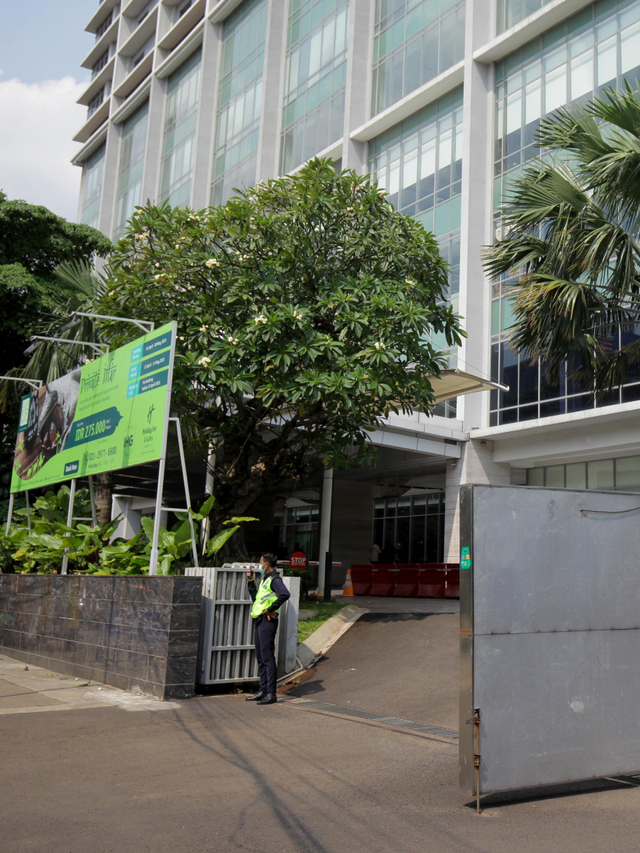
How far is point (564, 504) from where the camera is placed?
6070 mm

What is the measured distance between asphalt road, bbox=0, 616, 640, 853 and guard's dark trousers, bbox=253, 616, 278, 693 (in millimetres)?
706

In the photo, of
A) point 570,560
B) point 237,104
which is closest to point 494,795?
point 570,560

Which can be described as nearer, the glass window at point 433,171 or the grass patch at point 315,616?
the grass patch at point 315,616

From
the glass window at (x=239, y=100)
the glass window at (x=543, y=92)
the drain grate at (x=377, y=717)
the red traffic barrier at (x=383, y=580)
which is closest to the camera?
the drain grate at (x=377, y=717)

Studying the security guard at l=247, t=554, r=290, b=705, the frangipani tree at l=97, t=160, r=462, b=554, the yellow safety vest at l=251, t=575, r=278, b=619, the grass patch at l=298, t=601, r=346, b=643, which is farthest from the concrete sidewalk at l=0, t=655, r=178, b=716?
the frangipani tree at l=97, t=160, r=462, b=554

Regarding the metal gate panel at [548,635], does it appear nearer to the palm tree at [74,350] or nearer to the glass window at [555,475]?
the palm tree at [74,350]

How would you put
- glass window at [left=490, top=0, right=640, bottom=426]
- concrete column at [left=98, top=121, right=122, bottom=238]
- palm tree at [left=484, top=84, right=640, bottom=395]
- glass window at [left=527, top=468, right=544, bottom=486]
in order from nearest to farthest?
1. palm tree at [left=484, top=84, right=640, bottom=395]
2. glass window at [left=490, top=0, right=640, bottom=426]
3. glass window at [left=527, top=468, right=544, bottom=486]
4. concrete column at [left=98, top=121, right=122, bottom=238]

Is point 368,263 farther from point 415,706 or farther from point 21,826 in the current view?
point 21,826

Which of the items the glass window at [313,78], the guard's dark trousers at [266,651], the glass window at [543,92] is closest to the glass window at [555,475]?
the glass window at [543,92]

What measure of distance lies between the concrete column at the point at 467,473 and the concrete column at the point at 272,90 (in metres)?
16.4

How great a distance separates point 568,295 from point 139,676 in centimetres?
808

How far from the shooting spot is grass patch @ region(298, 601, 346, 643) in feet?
43.8

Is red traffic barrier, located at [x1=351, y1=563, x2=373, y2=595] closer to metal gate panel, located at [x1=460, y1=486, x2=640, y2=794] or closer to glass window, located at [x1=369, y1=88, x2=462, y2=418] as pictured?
glass window, located at [x1=369, y1=88, x2=462, y2=418]

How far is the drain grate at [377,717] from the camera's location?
823cm
